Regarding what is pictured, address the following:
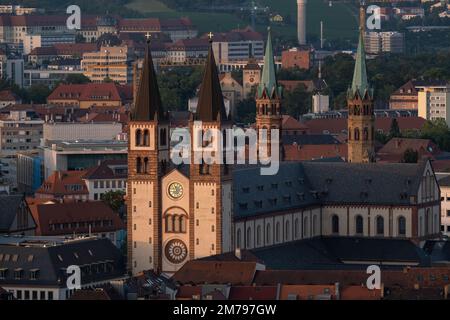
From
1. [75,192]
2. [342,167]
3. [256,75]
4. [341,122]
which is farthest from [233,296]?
[256,75]

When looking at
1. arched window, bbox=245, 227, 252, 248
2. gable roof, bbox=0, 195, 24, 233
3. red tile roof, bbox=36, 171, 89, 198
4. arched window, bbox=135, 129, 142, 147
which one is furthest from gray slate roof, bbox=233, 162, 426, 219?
red tile roof, bbox=36, 171, 89, 198

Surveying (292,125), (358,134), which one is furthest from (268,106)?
(292,125)

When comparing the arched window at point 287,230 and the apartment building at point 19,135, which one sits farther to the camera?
the apartment building at point 19,135

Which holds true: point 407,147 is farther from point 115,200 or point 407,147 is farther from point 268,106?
point 115,200

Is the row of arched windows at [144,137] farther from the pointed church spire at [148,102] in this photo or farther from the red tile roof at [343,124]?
the red tile roof at [343,124]

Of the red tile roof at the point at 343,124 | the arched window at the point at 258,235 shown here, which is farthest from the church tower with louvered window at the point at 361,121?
the red tile roof at the point at 343,124

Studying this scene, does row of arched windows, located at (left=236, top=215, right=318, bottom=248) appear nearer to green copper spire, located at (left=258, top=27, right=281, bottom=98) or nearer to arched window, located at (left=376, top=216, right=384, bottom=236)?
arched window, located at (left=376, top=216, right=384, bottom=236)
